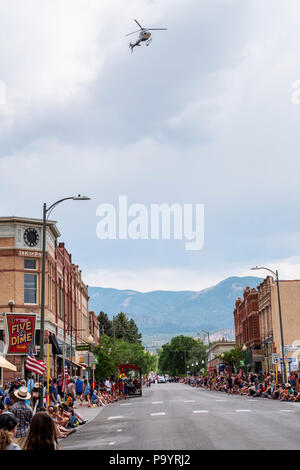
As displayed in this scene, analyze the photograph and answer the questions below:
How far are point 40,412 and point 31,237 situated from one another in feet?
134

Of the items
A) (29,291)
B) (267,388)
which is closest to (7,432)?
(267,388)

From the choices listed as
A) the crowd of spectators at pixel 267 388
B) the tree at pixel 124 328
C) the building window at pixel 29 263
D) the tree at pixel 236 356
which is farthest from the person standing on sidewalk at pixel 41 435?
the tree at pixel 124 328

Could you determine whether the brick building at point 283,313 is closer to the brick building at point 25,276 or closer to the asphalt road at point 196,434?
the brick building at point 25,276

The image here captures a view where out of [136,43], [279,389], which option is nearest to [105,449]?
[136,43]

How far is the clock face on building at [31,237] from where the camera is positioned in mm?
48256

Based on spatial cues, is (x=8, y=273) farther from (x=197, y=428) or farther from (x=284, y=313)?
(x=284, y=313)

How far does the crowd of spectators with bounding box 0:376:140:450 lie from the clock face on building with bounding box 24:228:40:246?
11.2 metres

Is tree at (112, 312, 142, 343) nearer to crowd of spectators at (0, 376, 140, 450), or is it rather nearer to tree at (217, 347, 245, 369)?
tree at (217, 347, 245, 369)

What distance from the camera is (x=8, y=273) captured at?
1859 inches

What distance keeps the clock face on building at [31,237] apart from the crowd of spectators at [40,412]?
11.2 m

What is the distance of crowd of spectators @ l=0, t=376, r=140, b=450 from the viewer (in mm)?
8055

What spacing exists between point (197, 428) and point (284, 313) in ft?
197
